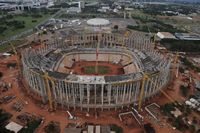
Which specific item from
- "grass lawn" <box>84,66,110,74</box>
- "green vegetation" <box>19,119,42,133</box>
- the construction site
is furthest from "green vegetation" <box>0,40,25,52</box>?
"green vegetation" <box>19,119,42,133</box>

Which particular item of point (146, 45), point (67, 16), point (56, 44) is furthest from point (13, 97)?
point (67, 16)

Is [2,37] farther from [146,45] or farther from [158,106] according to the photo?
[158,106]

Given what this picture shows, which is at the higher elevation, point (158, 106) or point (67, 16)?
point (67, 16)

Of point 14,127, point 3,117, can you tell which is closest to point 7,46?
point 3,117

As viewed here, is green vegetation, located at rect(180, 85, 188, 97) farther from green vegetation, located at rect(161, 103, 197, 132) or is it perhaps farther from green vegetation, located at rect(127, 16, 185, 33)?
green vegetation, located at rect(127, 16, 185, 33)

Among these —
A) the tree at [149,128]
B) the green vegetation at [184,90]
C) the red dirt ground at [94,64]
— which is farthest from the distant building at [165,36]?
the tree at [149,128]

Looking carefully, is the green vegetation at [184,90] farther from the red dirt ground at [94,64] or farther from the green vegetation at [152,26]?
the green vegetation at [152,26]

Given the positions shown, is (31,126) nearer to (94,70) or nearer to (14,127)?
(14,127)
